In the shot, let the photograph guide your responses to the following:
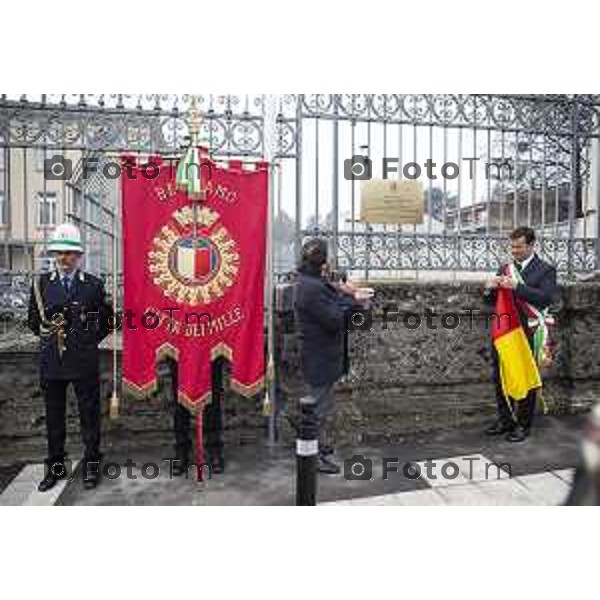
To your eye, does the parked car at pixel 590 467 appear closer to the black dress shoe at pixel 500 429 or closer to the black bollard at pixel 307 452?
the black bollard at pixel 307 452

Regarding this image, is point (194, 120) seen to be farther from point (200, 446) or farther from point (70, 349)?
point (200, 446)

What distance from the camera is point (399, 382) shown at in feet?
18.7

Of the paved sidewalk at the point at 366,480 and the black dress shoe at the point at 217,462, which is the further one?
the black dress shoe at the point at 217,462

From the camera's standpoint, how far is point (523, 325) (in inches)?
213

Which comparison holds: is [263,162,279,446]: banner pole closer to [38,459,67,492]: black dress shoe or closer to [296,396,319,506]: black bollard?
[296,396,319,506]: black bollard

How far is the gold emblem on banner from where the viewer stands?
460 cm

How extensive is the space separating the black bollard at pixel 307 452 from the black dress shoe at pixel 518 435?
2681 millimetres

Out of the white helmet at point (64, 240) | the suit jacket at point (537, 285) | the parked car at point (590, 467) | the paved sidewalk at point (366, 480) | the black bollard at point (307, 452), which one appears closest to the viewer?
the parked car at point (590, 467)

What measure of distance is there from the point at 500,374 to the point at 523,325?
1.60 feet

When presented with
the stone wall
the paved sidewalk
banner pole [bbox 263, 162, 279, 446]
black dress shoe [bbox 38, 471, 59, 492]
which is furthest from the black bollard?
black dress shoe [bbox 38, 471, 59, 492]

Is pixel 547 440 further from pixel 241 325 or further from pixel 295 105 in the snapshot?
pixel 295 105

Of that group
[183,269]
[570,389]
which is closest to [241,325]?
[183,269]

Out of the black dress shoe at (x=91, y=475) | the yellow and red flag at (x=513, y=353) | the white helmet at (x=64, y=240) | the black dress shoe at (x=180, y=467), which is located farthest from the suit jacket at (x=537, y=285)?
the black dress shoe at (x=91, y=475)

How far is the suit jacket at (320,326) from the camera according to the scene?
4527 millimetres
